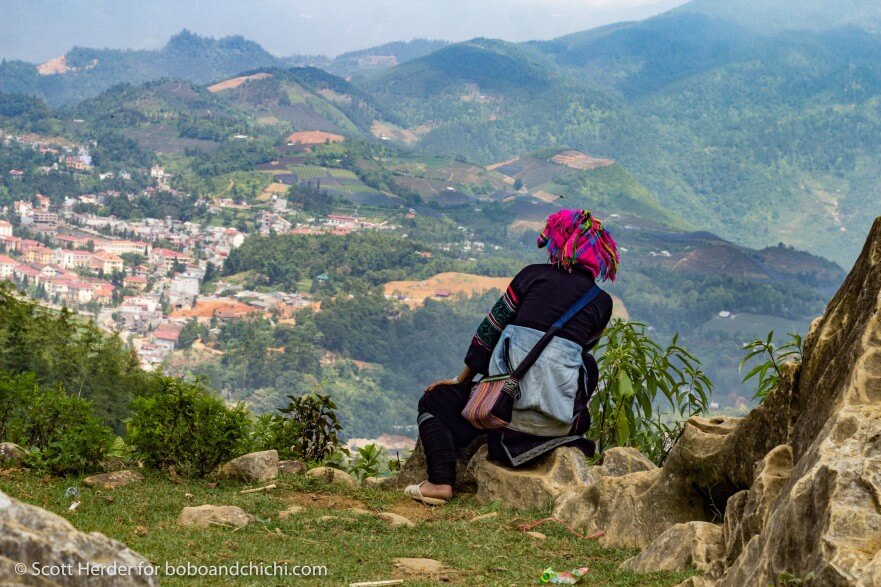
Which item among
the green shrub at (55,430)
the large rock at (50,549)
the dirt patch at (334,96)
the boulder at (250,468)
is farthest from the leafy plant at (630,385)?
the dirt patch at (334,96)

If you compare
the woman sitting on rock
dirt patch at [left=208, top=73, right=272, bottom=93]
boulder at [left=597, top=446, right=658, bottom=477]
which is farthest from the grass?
dirt patch at [left=208, top=73, right=272, bottom=93]

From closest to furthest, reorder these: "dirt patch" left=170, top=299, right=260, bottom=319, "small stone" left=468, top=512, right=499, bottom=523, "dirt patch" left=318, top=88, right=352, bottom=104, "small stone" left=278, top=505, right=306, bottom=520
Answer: "small stone" left=278, top=505, right=306, bottom=520 → "small stone" left=468, top=512, right=499, bottom=523 → "dirt patch" left=170, top=299, right=260, bottom=319 → "dirt patch" left=318, top=88, right=352, bottom=104

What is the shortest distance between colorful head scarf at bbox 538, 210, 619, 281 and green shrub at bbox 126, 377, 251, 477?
159cm

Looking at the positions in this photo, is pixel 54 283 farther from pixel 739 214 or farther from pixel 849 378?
pixel 739 214

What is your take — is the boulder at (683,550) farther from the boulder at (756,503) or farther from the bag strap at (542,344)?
the bag strap at (542,344)

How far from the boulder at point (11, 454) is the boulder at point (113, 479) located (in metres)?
0.34

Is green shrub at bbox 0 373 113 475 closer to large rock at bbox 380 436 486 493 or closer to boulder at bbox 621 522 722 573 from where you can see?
large rock at bbox 380 436 486 493

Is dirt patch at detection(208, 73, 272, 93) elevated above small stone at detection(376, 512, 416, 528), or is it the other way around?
dirt patch at detection(208, 73, 272, 93)

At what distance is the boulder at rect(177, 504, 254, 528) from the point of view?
11.3ft

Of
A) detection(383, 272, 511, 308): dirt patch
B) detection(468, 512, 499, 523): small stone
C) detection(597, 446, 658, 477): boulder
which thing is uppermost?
detection(597, 446, 658, 477): boulder

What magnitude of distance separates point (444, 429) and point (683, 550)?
164 cm

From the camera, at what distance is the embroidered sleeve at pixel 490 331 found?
14.6 ft

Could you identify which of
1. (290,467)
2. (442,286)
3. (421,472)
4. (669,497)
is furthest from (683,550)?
(442,286)

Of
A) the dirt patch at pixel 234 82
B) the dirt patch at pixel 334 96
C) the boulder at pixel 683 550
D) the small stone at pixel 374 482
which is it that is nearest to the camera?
the boulder at pixel 683 550
